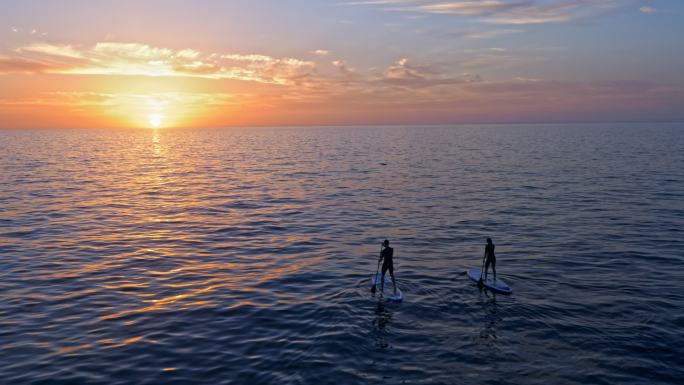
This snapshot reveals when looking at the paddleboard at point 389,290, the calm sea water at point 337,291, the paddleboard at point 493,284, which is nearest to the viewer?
the calm sea water at point 337,291

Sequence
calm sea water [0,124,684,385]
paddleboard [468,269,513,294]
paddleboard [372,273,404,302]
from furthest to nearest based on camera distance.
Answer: paddleboard [468,269,513,294] → paddleboard [372,273,404,302] → calm sea water [0,124,684,385]

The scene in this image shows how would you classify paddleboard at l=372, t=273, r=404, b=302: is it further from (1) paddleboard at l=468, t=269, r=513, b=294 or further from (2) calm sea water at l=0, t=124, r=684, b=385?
(1) paddleboard at l=468, t=269, r=513, b=294

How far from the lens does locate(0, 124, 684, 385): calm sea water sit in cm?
1727

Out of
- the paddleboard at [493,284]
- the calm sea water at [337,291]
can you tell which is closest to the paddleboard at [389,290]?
the calm sea water at [337,291]

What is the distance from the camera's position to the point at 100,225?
1683 inches

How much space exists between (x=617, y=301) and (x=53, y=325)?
85.5ft

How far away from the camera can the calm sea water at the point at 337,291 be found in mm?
17266

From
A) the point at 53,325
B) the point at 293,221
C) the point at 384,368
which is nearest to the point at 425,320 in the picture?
the point at 384,368

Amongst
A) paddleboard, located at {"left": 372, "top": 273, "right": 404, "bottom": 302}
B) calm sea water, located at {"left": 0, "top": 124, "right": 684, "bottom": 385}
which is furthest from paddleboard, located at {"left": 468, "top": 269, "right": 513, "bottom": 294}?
paddleboard, located at {"left": 372, "top": 273, "right": 404, "bottom": 302}

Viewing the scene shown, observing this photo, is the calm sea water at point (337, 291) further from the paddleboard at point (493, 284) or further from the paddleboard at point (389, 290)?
the paddleboard at point (389, 290)

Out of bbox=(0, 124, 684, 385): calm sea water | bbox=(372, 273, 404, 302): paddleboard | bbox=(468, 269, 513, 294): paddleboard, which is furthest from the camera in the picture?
bbox=(468, 269, 513, 294): paddleboard

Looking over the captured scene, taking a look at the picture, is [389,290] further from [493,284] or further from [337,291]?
[493,284]

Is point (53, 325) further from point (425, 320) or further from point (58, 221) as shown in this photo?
point (58, 221)

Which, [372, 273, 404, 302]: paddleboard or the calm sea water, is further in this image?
[372, 273, 404, 302]: paddleboard
